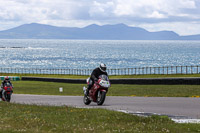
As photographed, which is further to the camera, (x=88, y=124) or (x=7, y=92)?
(x=7, y=92)

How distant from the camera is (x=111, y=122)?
12430 mm

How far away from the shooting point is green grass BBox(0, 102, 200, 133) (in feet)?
35.1

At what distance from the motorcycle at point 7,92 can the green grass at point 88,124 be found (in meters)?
9.19

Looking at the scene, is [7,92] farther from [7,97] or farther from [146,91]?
[146,91]

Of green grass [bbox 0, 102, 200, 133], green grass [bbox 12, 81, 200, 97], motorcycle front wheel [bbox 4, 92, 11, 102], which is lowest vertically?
green grass [bbox 12, 81, 200, 97]

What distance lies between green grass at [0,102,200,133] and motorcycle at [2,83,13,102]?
362 inches

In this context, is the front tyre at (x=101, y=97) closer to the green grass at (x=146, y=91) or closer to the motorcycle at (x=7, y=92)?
the motorcycle at (x=7, y=92)

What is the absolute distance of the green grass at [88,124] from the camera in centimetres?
1070

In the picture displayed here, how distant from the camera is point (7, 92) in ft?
78.8

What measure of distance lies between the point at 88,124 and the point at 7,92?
13.1 m

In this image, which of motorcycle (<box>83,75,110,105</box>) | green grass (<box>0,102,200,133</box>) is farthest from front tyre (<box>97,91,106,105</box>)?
green grass (<box>0,102,200,133</box>)

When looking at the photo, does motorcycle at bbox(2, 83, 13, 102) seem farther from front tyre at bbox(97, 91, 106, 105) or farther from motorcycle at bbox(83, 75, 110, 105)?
front tyre at bbox(97, 91, 106, 105)

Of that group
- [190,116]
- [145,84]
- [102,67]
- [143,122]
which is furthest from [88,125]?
[145,84]

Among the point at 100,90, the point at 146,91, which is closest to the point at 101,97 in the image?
the point at 100,90
